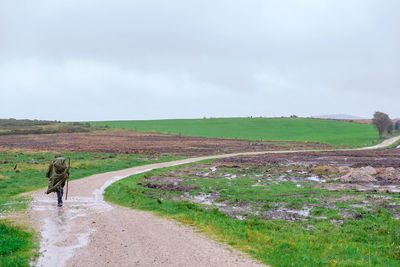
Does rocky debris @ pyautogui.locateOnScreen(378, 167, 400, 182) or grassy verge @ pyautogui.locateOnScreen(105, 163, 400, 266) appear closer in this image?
grassy verge @ pyautogui.locateOnScreen(105, 163, 400, 266)

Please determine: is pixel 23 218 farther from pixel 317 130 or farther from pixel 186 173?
pixel 317 130

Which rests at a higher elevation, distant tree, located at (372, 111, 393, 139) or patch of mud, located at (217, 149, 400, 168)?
distant tree, located at (372, 111, 393, 139)

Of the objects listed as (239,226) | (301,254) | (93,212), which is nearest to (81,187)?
(93,212)

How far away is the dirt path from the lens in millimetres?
10054

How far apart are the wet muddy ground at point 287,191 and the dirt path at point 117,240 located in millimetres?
4687

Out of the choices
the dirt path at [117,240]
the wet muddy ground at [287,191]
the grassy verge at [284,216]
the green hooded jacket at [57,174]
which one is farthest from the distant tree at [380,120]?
the green hooded jacket at [57,174]

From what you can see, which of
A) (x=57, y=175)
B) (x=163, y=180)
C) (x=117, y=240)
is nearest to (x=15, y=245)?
(x=117, y=240)

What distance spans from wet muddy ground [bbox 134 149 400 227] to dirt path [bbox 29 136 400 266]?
4.69m

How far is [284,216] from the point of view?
16.8 m

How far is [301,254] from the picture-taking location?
10.8 metres

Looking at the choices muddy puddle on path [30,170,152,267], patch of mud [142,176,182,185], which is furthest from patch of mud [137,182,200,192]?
muddy puddle on path [30,170,152,267]

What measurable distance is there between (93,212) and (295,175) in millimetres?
21076

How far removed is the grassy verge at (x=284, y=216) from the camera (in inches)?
440

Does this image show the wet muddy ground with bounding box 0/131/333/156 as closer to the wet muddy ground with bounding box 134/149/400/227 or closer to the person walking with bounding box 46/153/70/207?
the wet muddy ground with bounding box 134/149/400/227
